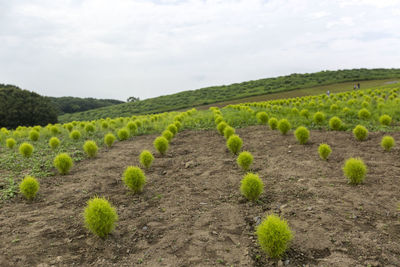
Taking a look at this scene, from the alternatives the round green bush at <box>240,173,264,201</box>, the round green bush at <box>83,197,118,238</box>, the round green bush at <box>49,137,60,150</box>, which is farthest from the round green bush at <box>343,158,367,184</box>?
the round green bush at <box>49,137,60,150</box>

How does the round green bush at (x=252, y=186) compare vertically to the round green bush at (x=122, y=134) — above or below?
below

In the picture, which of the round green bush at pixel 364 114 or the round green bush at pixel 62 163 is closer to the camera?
the round green bush at pixel 62 163

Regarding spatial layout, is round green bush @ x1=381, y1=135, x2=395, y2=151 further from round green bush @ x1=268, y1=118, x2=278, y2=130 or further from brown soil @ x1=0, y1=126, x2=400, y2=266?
round green bush @ x1=268, y1=118, x2=278, y2=130

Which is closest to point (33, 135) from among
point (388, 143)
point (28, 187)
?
point (28, 187)

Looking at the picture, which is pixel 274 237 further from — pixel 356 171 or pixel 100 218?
pixel 356 171

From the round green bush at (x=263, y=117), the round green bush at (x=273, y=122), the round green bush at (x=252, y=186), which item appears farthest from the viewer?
the round green bush at (x=263, y=117)

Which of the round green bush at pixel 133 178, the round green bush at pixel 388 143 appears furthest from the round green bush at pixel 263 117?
the round green bush at pixel 133 178

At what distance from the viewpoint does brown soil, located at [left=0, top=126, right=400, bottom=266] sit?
3.46 metres

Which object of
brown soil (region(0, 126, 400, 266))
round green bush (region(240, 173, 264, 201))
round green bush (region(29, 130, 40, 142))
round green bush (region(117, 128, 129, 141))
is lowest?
brown soil (region(0, 126, 400, 266))

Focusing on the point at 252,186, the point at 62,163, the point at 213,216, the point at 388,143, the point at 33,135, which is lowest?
the point at 213,216

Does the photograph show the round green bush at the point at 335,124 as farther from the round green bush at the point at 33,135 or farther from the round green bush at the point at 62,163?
the round green bush at the point at 33,135

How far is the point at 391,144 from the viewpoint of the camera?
7141mm

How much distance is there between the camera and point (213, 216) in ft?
14.7

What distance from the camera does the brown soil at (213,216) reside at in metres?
3.46
